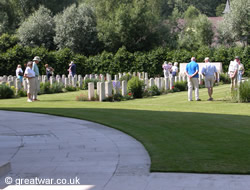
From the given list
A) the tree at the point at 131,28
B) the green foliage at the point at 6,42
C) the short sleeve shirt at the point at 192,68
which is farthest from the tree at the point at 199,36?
the short sleeve shirt at the point at 192,68

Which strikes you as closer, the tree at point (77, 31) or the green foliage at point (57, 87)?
the green foliage at point (57, 87)

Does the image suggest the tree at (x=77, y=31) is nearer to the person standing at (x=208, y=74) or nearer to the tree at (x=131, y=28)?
the tree at (x=131, y=28)

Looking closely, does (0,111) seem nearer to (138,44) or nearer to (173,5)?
(138,44)

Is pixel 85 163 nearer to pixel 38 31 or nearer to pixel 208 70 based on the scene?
pixel 208 70

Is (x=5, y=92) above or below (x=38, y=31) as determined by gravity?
below

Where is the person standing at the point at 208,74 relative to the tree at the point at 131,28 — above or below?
below

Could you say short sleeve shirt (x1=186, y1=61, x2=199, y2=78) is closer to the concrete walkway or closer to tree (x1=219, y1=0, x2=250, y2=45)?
the concrete walkway

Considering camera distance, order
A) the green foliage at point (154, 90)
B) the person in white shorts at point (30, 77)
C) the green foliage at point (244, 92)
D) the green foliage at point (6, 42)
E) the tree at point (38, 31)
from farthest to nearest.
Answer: the tree at point (38, 31) → the green foliage at point (6, 42) → the green foliage at point (154, 90) → the person in white shorts at point (30, 77) → the green foliage at point (244, 92)

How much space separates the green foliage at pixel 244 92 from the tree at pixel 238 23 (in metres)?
27.2

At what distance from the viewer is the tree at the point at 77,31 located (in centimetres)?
4216

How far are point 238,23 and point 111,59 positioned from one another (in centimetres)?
1369

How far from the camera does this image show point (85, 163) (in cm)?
603

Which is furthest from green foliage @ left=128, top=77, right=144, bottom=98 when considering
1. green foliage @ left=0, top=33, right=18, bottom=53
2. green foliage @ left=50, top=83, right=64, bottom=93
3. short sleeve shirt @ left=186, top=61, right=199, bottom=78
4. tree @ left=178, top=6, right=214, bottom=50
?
tree @ left=178, top=6, right=214, bottom=50

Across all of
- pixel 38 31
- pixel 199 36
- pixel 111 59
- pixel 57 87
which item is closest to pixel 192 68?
pixel 57 87
